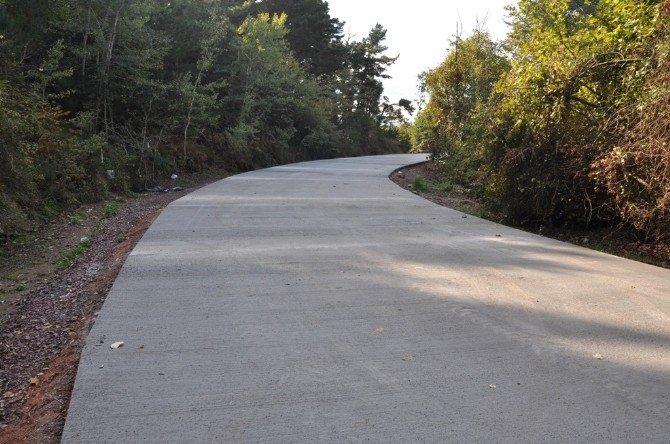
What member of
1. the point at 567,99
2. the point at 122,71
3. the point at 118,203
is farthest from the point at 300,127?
the point at 567,99

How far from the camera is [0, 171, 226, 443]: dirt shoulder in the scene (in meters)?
3.88

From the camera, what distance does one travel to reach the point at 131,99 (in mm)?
18625

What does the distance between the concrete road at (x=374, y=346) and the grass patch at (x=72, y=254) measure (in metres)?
1.12

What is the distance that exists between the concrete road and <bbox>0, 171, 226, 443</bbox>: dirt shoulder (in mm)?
243

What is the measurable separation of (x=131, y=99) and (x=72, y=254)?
10.9m

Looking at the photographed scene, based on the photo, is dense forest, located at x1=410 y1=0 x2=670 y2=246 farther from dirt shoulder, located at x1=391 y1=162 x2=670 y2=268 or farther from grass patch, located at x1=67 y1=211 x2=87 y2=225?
A: grass patch, located at x1=67 y1=211 x2=87 y2=225

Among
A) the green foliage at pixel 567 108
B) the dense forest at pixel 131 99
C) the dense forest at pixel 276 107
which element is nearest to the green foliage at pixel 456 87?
the dense forest at pixel 276 107

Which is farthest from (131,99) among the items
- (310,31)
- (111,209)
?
(310,31)

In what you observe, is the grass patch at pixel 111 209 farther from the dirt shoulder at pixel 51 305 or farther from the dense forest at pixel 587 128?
the dense forest at pixel 587 128

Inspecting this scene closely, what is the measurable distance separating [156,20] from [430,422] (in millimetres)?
22929

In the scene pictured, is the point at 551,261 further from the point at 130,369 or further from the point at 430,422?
the point at 130,369

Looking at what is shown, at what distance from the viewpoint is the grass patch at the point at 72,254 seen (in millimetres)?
8505

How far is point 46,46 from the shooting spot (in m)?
16.7

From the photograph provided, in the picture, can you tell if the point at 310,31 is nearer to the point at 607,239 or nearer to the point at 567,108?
the point at 567,108
